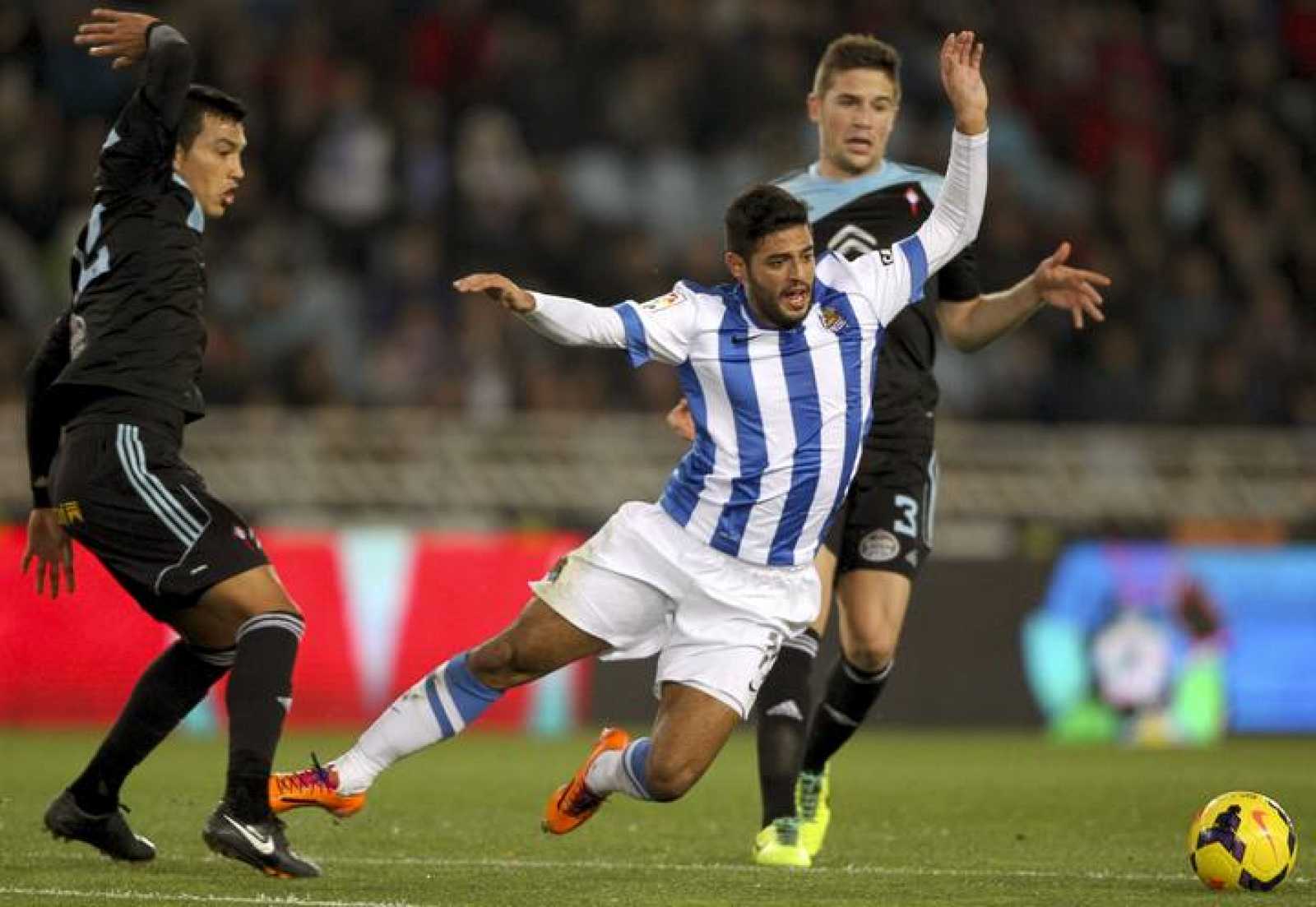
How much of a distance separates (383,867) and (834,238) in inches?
97.9

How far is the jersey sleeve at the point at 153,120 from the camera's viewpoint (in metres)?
6.38

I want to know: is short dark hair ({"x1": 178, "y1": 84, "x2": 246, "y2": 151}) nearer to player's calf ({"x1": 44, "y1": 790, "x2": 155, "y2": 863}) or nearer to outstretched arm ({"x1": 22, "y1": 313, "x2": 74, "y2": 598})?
outstretched arm ({"x1": 22, "y1": 313, "x2": 74, "y2": 598})

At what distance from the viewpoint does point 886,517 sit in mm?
7727

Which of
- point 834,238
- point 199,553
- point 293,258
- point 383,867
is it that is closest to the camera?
point 199,553

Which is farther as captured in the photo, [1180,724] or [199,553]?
[1180,724]

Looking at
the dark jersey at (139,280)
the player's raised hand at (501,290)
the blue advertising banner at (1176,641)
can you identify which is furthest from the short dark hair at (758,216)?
the blue advertising banner at (1176,641)

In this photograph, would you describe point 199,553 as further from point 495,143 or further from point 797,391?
point 495,143

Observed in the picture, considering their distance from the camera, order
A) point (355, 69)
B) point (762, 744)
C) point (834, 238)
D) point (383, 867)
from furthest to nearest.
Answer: point (355, 69)
point (834, 238)
point (762, 744)
point (383, 867)

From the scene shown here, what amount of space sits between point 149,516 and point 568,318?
121 cm

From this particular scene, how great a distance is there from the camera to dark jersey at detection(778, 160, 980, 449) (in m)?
7.83

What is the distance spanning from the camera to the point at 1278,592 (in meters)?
13.5

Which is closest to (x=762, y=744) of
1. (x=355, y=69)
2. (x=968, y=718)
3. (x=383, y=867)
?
(x=383, y=867)

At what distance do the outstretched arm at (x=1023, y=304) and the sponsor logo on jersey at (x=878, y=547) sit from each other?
2.24 feet

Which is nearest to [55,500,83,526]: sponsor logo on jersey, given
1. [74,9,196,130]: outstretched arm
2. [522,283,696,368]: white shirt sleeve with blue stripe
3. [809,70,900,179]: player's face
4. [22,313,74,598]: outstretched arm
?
[22,313,74,598]: outstretched arm
